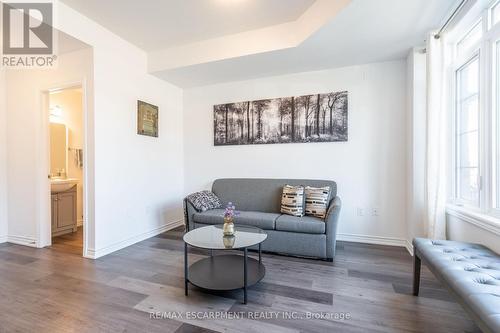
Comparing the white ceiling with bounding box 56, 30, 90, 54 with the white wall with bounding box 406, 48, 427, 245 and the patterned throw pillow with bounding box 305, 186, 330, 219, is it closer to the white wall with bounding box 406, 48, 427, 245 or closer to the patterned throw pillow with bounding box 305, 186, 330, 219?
the patterned throw pillow with bounding box 305, 186, 330, 219

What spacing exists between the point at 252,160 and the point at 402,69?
7.90 feet

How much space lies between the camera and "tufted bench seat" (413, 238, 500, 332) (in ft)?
3.56

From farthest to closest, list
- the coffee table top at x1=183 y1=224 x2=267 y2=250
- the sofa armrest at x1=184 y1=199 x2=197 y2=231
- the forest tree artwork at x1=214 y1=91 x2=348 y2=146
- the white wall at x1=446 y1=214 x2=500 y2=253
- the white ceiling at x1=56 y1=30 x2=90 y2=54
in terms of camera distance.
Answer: the forest tree artwork at x1=214 y1=91 x2=348 y2=146, the sofa armrest at x1=184 y1=199 x2=197 y2=231, the white ceiling at x1=56 y1=30 x2=90 y2=54, the coffee table top at x1=183 y1=224 x2=267 y2=250, the white wall at x1=446 y1=214 x2=500 y2=253

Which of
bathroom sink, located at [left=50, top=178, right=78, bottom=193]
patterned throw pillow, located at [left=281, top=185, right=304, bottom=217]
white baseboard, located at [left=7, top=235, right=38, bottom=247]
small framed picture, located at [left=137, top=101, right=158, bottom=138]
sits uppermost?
small framed picture, located at [left=137, top=101, right=158, bottom=138]

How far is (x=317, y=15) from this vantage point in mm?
2492

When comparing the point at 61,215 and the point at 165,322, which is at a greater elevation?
the point at 61,215

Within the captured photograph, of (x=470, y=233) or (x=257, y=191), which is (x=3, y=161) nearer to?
(x=257, y=191)

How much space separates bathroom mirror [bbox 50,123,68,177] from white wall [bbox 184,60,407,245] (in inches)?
128

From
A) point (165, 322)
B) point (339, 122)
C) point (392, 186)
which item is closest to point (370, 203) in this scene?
point (392, 186)

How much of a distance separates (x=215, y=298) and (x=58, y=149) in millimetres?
3975

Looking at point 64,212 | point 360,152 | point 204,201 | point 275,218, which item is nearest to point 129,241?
point 204,201

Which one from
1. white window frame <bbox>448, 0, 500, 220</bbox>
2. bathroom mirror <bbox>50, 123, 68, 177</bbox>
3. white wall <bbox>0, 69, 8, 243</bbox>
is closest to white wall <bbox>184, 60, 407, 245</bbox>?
white window frame <bbox>448, 0, 500, 220</bbox>

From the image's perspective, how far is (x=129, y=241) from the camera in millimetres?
3330

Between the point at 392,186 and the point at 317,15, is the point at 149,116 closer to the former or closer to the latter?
the point at 317,15
